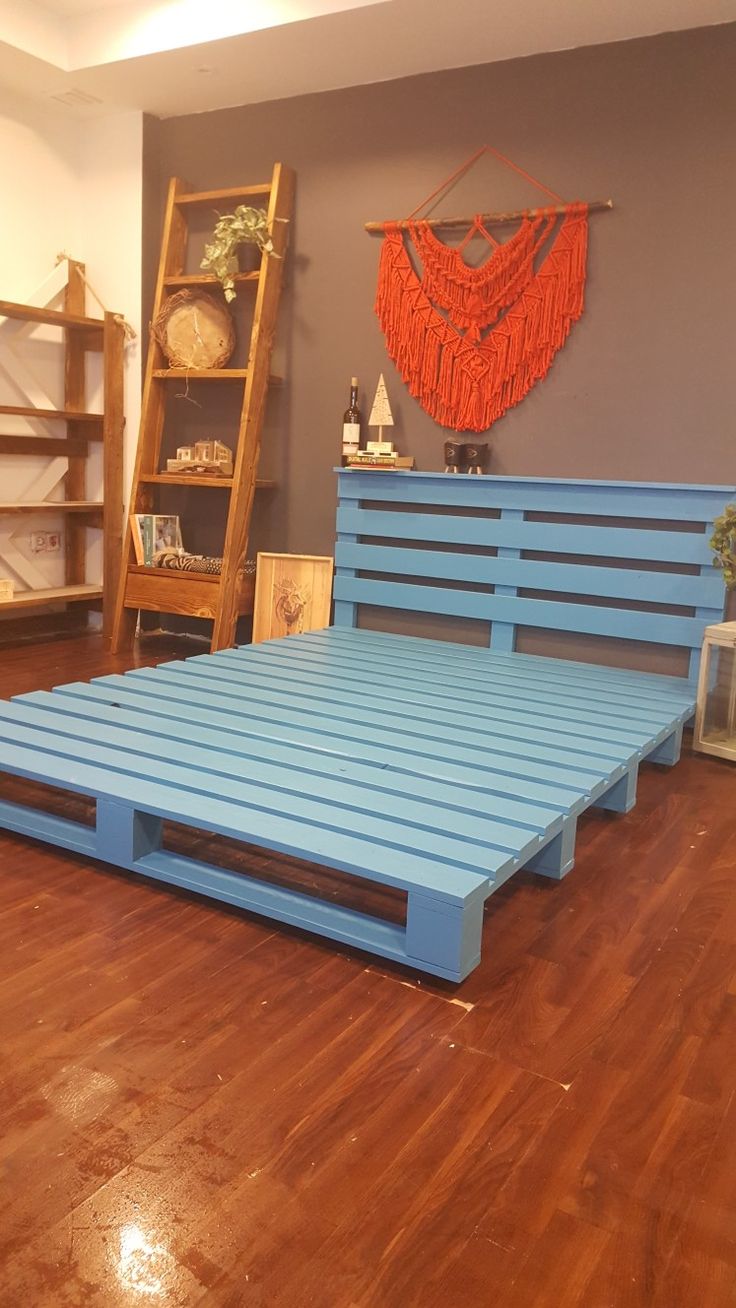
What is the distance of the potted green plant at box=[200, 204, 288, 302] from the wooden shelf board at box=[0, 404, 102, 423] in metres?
0.95

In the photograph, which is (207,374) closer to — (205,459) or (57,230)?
(205,459)

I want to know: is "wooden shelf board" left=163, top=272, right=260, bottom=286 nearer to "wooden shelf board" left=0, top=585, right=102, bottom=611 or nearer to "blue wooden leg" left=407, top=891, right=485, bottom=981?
"wooden shelf board" left=0, top=585, right=102, bottom=611

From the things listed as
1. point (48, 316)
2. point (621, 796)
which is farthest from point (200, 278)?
point (621, 796)

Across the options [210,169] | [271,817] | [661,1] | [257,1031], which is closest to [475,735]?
[271,817]

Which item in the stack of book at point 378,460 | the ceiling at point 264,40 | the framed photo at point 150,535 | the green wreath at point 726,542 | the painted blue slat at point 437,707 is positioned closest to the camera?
the painted blue slat at point 437,707

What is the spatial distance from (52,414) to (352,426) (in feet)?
4.71

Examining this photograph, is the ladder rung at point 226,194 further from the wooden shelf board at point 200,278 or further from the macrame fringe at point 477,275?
the macrame fringe at point 477,275

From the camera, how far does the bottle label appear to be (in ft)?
12.8

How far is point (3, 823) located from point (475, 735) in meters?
1.16

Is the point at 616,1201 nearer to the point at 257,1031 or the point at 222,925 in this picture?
the point at 257,1031

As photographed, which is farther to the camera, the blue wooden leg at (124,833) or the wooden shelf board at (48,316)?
the wooden shelf board at (48,316)

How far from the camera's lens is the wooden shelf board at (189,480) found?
4082mm

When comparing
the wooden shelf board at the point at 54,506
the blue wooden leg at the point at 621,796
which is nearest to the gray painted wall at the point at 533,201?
the wooden shelf board at the point at 54,506

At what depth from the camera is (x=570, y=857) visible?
205 cm
